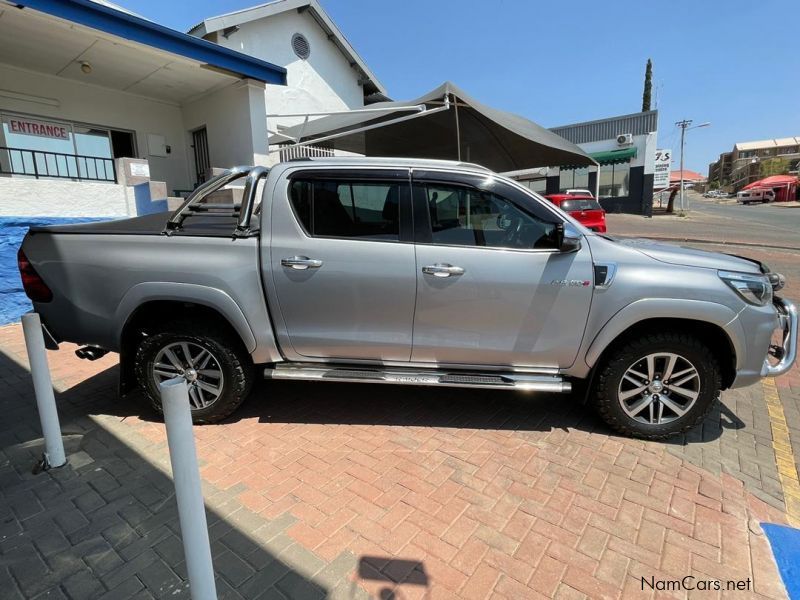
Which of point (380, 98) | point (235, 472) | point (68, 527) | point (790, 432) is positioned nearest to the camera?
point (68, 527)

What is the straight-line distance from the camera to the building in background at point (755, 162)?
301 ft

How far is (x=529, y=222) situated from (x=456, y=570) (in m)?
2.22

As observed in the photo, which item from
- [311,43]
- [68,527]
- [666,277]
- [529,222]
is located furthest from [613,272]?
[311,43]

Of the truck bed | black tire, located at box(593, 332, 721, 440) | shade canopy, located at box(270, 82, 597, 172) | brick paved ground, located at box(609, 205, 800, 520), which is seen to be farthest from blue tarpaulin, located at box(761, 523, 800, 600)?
shade canopy, located at box(270, 82, 597, 172)

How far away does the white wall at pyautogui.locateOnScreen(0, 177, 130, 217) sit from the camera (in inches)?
258

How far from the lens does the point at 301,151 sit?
11586 mm

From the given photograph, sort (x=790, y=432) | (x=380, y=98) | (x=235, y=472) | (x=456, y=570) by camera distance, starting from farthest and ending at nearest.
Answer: (x=380, y=98), (x=790, y=432), (x=235, y=472), (x=456, y=570)

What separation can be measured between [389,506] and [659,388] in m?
2.06

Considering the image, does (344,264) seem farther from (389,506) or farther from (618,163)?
(618,163)

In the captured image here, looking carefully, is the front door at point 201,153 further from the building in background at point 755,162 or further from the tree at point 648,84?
the building in background at point 755,162

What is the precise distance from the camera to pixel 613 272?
10.1ft

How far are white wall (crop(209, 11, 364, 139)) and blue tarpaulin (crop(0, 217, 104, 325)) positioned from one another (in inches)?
273

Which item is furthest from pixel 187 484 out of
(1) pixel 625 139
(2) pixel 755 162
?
(2) pixel 755 162

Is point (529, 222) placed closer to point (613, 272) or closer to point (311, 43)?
point (613, 272)
